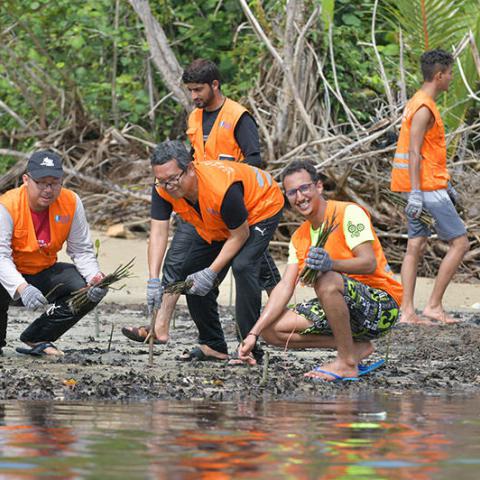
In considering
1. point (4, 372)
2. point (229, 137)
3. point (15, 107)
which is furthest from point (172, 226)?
point (4, 372)

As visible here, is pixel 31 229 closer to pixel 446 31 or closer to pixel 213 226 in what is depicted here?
pixel 213 226

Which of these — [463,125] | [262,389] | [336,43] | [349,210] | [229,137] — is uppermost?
[336,43]

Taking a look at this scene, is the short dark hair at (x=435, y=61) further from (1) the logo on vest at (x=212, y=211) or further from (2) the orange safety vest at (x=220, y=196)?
(1) the logo on vest at (x=212, y=211)

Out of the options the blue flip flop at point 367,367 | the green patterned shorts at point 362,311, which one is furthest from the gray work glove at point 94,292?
the blue flip flop at point 367,367

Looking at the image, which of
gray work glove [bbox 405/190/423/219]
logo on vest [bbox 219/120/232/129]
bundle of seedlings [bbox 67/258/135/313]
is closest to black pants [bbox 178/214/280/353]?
bundle of seedlings [bbox 67/258/135/313]

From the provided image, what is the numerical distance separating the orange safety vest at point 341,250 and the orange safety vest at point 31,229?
4.68ft

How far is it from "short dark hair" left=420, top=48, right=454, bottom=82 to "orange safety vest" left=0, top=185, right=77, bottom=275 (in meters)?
3.34

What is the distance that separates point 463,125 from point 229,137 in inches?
211

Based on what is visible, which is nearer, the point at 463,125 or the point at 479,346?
the point at 479,346

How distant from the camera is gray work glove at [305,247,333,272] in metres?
6.90

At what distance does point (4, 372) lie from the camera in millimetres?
7426

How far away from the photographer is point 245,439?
17.6ft

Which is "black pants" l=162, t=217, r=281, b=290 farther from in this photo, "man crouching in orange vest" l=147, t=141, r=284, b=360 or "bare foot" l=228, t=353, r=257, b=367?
"bare foot" l=228, t=353, r=257, b=367

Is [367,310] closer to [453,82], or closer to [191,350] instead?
[191,350]
